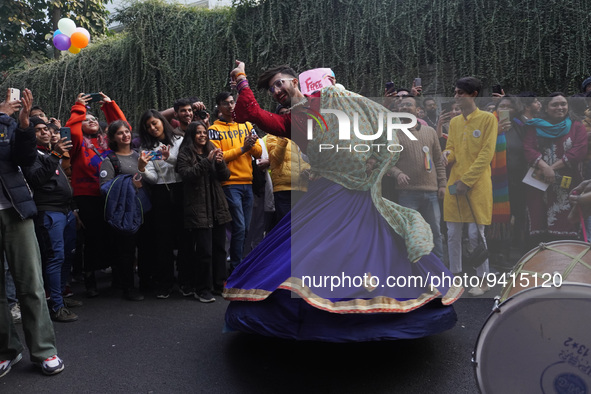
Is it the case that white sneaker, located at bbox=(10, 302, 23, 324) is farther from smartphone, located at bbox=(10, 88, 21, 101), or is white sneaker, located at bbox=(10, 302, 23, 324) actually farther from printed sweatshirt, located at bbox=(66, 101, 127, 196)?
smartphone, located at bbox=(10, 88, 21, 101)

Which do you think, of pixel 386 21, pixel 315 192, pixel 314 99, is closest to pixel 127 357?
pixel 315 192

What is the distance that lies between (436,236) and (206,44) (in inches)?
239

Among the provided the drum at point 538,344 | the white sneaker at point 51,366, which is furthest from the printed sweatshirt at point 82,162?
the drum at point 538,344

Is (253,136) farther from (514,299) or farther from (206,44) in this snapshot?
(206,44)

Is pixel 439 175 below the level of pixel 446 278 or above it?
above

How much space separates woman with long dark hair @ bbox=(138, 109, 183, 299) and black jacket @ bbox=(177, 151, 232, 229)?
0.19 metres

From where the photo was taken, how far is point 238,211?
491cm

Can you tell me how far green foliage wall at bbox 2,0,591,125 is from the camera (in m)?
5.78

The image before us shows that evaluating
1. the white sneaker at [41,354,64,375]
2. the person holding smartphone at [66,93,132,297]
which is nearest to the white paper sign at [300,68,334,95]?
the person holding smartphone at [66,93,132,297]

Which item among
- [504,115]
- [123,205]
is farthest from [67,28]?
[504,115]

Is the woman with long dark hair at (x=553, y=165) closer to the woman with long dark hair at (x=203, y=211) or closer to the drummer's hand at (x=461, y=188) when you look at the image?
the drummer's hand at (x=461, y=188)

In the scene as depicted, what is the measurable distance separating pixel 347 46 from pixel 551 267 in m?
5.22

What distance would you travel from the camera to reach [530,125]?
3.44 meters

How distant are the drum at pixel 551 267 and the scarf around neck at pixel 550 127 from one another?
4.28ft
